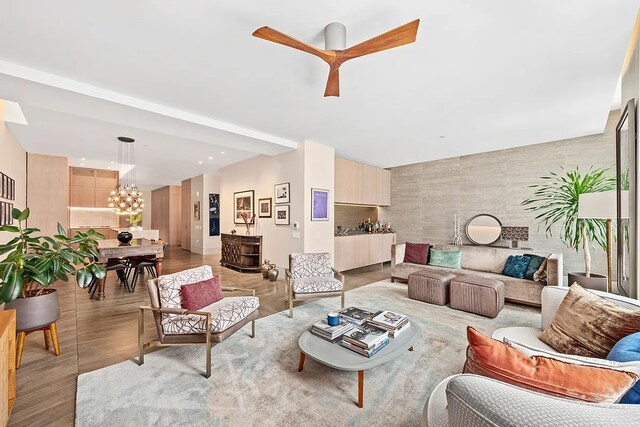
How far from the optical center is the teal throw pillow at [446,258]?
16.7ft

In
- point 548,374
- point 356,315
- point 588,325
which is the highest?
point 548,374

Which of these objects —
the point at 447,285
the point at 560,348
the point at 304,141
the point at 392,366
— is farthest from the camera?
the point at 304,141

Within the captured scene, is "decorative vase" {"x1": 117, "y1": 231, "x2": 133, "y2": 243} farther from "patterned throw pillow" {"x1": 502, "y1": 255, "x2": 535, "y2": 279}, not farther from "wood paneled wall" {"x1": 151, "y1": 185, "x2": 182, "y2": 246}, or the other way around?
"wood paneled wall" {"x1": 151, "y1": 185, "x2": 182, "y2": 246}

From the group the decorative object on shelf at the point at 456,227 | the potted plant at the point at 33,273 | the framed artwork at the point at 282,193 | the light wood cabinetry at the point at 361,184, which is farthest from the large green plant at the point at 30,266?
the decorative object on shelf at the point at 456,227

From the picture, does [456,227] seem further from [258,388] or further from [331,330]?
[258,388]

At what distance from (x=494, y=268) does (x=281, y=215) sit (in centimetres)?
421

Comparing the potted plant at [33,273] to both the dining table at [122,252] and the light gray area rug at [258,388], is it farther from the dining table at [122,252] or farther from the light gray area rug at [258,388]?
the dining table at [122,252]

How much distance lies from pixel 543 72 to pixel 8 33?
4.95 meters

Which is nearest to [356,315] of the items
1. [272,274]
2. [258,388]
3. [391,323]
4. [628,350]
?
[391,323]

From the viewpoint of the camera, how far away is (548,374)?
Result: 94 cm

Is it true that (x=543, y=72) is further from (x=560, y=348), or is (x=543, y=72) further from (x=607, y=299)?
(x=560, y=348)

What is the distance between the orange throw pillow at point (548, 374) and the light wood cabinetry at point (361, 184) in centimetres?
543

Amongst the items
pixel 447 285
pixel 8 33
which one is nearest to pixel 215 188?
pixel 8 33

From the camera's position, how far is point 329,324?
2.52m
